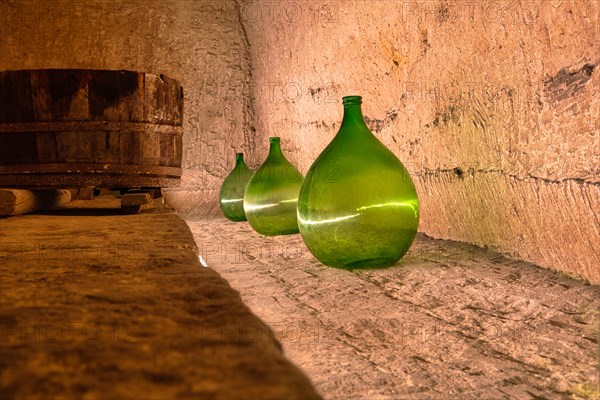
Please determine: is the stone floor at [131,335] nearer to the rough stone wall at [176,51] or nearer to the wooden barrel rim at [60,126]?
the wooden barrel rim at [60,126]

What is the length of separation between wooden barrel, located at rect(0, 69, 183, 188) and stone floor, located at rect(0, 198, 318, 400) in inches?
42.9

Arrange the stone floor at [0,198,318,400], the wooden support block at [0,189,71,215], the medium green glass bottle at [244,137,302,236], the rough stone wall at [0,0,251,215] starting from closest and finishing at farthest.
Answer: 1. the stone floor at [0,198,318,400]
2. the wooden support block at [0,189,71,215]
3. the medium green glass bottle at [244,137,302,236]
4. the rough stone wall at [0,0,251,215]

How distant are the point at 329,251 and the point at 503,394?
81 centimetres

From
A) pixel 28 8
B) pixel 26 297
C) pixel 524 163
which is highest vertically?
pixel 28 8

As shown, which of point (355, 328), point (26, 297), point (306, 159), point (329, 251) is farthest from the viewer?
point (306, 159)

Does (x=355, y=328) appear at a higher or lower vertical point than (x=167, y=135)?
lower

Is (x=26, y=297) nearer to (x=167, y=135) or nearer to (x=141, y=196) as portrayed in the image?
(x=141, y=196)

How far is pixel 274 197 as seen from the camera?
2262 mm

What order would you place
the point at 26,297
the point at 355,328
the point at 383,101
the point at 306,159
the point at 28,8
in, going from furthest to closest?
the point at 28,8 → the point at 306,159 → the point at 383,101 → the point at 355,328 → the point at 26,297

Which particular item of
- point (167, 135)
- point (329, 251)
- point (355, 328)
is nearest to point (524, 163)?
point (329, 251)

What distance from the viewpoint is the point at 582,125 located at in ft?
3.92

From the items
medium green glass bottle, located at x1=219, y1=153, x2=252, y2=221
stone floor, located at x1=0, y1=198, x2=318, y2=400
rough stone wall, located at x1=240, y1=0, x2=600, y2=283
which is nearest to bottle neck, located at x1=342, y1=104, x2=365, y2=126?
rough stone wall, located at x1=240, y1=0, x2=600, y2=283

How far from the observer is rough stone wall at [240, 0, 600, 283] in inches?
47.3

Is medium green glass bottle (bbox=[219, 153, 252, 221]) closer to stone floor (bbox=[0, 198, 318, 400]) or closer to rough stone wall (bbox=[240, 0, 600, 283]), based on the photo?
rough stone wall (bbox=[240, 0, 600, 283])
